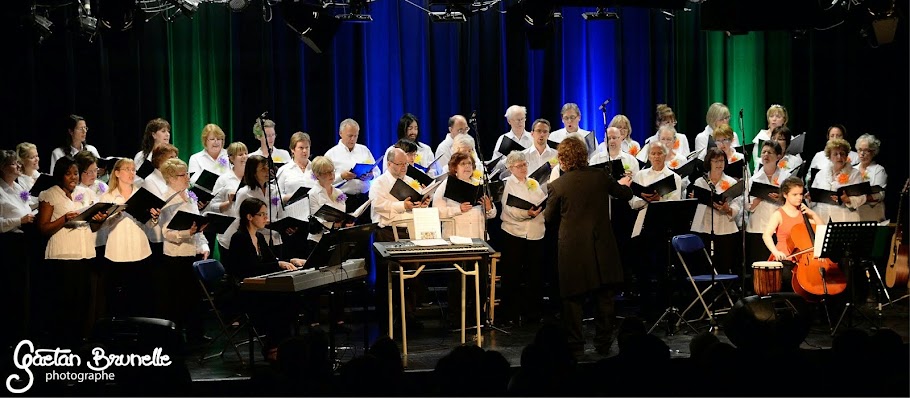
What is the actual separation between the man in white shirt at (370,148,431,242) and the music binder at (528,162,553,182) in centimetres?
92

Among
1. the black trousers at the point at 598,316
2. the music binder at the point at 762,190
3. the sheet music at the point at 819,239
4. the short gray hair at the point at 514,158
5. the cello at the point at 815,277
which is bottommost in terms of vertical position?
the black trousers at the point at 598,316

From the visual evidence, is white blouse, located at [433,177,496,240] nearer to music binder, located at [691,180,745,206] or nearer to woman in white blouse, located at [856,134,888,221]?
music binder, located at [691,180,745,206]

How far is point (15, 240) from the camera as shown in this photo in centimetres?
807

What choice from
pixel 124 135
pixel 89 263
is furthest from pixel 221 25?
pixel 89 263

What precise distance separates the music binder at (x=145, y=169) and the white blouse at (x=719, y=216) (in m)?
4.58

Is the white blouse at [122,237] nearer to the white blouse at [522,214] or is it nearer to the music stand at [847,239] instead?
the white blouse at [522,214]

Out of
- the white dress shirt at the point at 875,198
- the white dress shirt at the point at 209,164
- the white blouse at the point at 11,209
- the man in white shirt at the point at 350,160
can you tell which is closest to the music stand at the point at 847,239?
the white dress shirt at the point at 875,198

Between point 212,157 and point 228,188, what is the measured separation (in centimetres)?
61

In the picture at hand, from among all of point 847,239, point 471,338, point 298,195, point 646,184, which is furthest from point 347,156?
point 847,239

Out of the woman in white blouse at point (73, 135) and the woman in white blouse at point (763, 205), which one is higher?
the woman in white blouse at point (73, 135)

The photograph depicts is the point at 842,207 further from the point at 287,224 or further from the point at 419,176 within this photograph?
the point at 287,224

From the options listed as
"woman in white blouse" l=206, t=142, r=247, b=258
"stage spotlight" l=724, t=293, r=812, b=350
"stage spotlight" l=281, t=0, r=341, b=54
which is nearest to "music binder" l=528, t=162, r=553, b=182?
"stage spotlight" l=281, t=0, r=341, b=54

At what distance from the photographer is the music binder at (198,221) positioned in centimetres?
732

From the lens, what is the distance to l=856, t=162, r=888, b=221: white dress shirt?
955 cm
